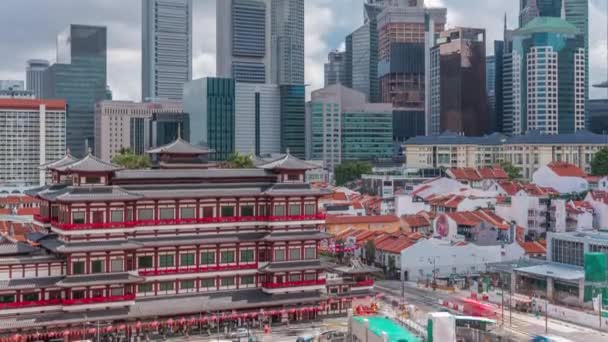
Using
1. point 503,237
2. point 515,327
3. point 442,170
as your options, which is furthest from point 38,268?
point 442,170

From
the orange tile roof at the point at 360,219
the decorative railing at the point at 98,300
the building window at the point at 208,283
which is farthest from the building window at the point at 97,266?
the orange tile roof at the point at 360,219

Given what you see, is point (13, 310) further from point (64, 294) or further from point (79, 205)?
point (79, 205)

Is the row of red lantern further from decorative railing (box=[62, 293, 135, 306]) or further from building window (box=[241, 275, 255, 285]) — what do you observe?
building window (box=[241, 275, 255, 285])

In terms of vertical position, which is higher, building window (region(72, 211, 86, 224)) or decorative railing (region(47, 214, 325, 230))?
building window (region(72, 211, 86, 224))

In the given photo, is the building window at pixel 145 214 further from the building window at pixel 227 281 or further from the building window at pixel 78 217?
the building window at pixel 227 281

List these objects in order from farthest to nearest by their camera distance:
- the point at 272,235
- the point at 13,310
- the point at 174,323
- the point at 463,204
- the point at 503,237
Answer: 1. the point at 463,204
2. the point at 503,237
3. the point at 272,235
4. the point at 174,323
5. the point at 13,310

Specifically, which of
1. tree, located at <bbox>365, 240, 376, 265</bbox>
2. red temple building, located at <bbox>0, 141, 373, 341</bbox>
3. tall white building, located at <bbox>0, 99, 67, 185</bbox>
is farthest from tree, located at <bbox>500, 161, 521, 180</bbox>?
red temple building, located at <bbox>0, 141, 373, 341</bbox>
